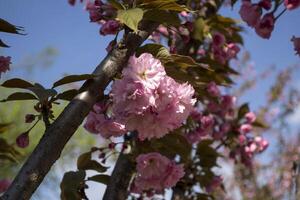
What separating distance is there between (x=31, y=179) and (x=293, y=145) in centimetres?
373

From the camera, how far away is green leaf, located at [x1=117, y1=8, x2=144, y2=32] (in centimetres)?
87

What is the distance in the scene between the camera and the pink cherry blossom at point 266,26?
1.44m

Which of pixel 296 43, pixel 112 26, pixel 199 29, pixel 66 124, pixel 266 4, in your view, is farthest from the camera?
pixel 199 29

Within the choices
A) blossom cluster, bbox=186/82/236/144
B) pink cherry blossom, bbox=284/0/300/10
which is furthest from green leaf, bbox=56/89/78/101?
blossom cluster, bbox=186/82/236/144

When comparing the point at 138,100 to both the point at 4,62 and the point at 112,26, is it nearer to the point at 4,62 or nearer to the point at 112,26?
the point at 112,26

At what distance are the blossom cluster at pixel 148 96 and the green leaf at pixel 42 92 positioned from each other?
13cm

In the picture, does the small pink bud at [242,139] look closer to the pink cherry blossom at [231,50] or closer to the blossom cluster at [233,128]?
the blossom cluster at [233,128]

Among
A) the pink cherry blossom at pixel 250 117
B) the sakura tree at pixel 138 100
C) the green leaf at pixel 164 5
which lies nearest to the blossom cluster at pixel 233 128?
the pink cherry blossom at pixel 250 117

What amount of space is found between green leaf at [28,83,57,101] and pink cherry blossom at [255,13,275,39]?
877 millimetres

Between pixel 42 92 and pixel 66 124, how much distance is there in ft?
0.35

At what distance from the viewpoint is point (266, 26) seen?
145 cm

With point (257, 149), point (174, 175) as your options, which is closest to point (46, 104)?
point (174, 175)

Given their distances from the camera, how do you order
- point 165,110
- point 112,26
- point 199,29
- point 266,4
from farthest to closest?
1. point 199,29
2. point 266,4
3. point 112,26
4. point 165,110

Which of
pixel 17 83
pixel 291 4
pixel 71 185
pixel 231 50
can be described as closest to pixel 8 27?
pixel 17 83
